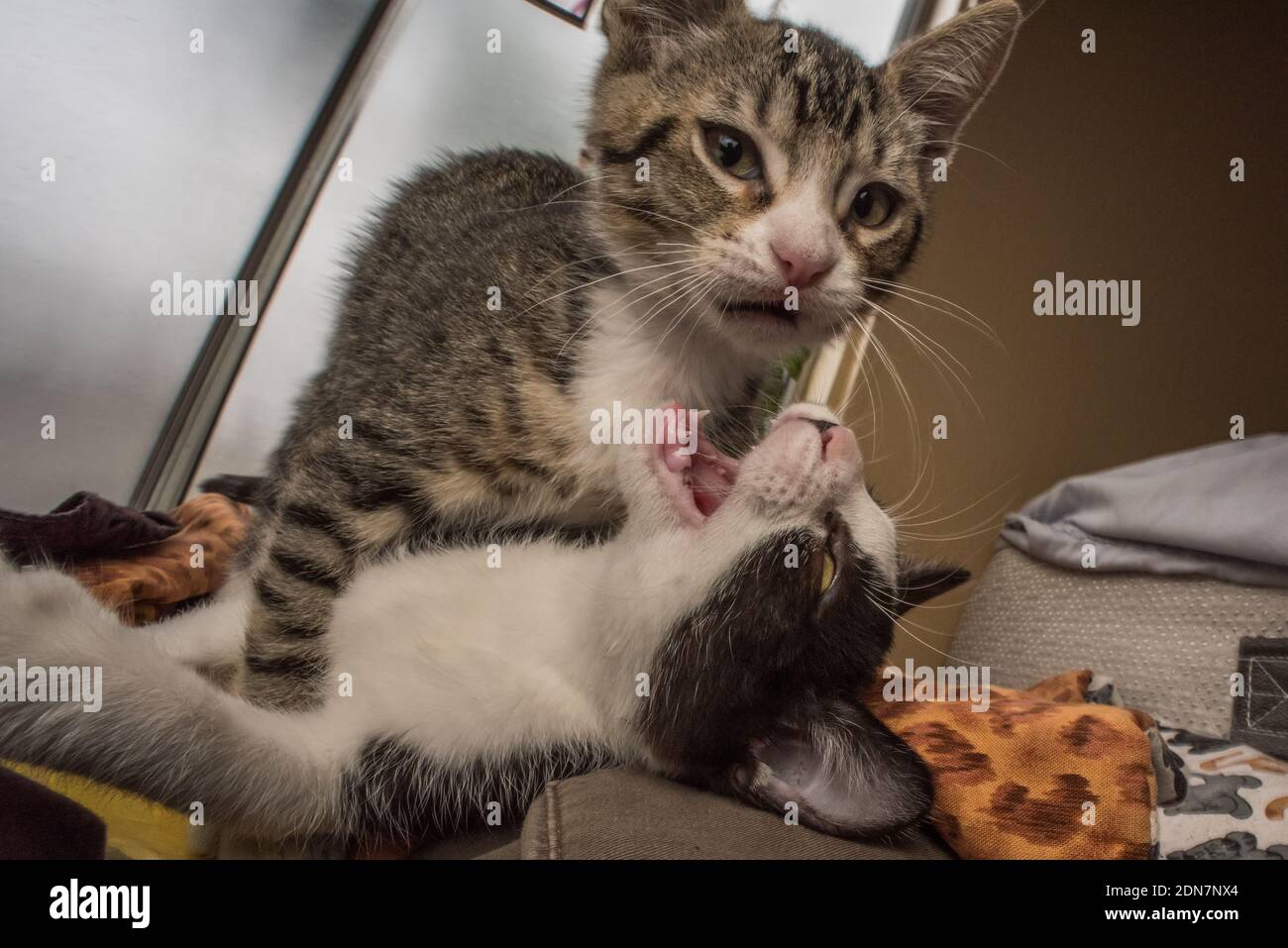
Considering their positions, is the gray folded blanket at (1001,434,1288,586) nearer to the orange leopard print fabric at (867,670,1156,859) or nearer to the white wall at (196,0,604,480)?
the orange leopard print fabric at (867,670,1156,859)

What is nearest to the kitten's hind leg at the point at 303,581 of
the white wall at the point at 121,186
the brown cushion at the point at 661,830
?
the brown cushion at the point at 661,830

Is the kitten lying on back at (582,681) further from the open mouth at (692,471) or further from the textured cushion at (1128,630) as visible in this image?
the textured cushion at (1128,630)

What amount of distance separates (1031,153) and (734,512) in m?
1.80

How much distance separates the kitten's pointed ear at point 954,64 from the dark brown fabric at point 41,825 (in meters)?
1.32

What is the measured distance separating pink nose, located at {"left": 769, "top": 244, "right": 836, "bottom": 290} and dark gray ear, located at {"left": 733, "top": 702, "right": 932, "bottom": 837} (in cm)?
49

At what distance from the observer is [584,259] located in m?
1.08

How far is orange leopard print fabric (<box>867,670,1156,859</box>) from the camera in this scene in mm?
712

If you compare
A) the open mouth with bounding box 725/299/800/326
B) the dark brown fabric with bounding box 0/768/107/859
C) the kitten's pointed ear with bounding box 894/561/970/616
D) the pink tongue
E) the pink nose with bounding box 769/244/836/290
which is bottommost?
the dark brown fabric with bounding box 0/768/107/859

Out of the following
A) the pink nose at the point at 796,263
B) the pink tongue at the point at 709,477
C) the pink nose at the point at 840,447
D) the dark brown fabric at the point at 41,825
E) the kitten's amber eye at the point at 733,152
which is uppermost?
the kitten's amber eye at the point at 733,152

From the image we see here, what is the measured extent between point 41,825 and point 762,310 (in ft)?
2.79

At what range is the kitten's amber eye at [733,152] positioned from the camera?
2.93ft

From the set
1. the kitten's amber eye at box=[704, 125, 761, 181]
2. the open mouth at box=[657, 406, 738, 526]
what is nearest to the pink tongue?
the open mouth at box=[657, 406, 738, 526]

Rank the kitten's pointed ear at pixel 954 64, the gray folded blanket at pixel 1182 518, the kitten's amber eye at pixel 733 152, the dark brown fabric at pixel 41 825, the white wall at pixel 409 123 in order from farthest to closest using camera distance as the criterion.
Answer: the white wall at pixel 409 123, the gray folded blanket at pixel 1182 518, the kitten's pointed ear at pixel 954 64, the kitten's amber eye at pixel 733 152, the dark brown fabric at pixel 41 825
